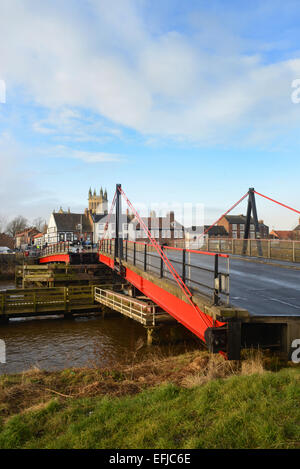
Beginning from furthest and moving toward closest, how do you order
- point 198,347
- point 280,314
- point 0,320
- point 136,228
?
point 136,228, point 0,320, point 198,347, point 280,314

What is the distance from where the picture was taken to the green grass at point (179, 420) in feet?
12.6

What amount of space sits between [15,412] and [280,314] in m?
5.61

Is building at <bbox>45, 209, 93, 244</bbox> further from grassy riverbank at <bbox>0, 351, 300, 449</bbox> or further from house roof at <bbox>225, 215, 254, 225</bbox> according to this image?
grassy riverbank at <bbox>0, 351, 300, 449</bbox>

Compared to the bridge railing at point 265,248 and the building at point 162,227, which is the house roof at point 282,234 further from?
the bridge railing at point 265,248

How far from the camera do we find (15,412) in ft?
19.1

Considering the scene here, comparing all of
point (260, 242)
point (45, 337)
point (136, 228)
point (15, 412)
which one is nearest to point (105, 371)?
point (15, 412)

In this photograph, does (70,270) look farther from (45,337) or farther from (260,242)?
(260,242)

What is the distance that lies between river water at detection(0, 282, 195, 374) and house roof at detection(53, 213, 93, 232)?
61.7 meters

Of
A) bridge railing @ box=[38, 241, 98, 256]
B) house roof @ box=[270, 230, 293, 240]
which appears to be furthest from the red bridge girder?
house roof @ box=[270, 230, 293, 240]

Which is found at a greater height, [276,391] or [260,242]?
[260,242]

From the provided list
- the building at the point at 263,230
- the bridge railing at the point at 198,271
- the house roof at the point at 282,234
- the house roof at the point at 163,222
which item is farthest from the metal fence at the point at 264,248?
the house roof at the point at 282,234

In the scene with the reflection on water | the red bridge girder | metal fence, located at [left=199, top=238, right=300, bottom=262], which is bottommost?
the reflection on water

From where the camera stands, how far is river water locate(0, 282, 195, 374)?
12.3 m

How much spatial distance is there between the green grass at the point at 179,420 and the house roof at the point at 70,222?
75622 millimetres
